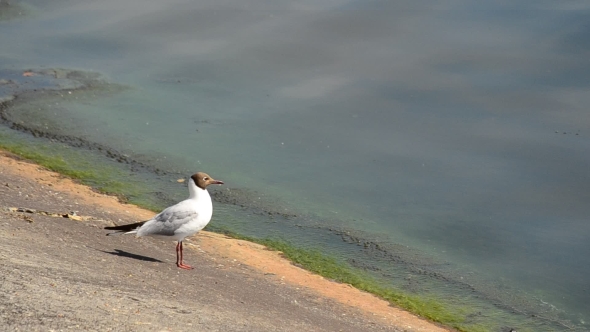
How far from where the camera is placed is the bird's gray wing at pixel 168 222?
9.95 metres

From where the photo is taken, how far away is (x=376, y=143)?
1648 centimetres

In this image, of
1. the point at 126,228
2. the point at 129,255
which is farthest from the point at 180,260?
the point at 126,228

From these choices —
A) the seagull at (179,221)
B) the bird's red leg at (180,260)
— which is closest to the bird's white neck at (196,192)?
the seagull at (179,221)

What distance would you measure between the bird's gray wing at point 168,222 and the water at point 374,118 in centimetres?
360

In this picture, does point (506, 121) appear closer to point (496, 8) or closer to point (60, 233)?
point (496, 8)

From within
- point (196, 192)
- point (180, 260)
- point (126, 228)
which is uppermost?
point (196, 192)

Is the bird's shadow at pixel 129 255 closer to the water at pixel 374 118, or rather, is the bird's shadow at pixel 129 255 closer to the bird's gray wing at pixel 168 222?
the bird's gray wing at pixel 168 222

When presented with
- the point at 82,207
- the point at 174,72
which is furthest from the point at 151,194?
the point at 174,72

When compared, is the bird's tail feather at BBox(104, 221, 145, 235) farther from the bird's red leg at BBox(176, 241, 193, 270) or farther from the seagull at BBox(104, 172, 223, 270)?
the bird's red leg at BBox(176, 241, 193, 270)

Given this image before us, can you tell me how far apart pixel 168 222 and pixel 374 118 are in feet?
26.8

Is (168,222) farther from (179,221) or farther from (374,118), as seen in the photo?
(374,118)

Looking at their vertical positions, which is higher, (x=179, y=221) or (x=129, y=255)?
(x=179, y=221)

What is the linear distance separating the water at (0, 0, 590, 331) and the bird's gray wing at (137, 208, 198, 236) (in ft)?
11.8

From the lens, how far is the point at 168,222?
997 cm
